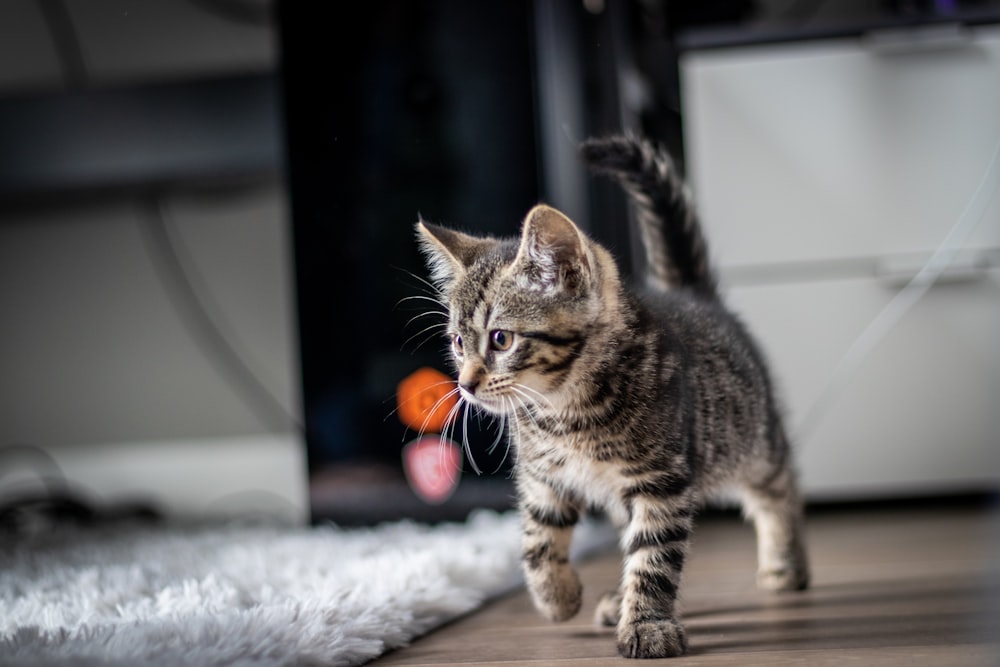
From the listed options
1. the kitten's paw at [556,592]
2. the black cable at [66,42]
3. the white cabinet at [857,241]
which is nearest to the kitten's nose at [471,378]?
the kitten's paw at [556,592]

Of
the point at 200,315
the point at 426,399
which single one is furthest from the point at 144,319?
the point at 426,399

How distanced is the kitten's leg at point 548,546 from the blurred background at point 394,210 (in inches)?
4.6

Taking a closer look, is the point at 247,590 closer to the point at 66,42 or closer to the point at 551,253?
the point at 551,253

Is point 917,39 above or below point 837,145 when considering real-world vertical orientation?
above

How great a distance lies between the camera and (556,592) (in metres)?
0.93

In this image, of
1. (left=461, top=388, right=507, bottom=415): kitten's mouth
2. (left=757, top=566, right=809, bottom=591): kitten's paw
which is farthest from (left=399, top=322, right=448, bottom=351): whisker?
(left=757, top=566, right=809, bottom=591): kitten's paw

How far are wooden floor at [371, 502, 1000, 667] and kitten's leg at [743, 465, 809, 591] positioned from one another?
3 cm

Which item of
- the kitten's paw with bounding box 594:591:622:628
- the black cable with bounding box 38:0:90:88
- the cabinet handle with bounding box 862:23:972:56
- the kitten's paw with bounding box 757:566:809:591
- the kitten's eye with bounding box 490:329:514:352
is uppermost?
the black cable with bounding box 38:0:90:88

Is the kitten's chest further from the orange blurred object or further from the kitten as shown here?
the orange blurred object

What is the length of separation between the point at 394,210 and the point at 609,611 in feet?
2.34

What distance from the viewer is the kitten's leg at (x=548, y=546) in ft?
3.04

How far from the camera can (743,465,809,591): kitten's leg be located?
42.2 inches

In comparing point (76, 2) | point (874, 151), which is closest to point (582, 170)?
point (874, 151)

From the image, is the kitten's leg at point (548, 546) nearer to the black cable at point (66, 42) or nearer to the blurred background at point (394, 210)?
the blurred background at point (394, 210)
